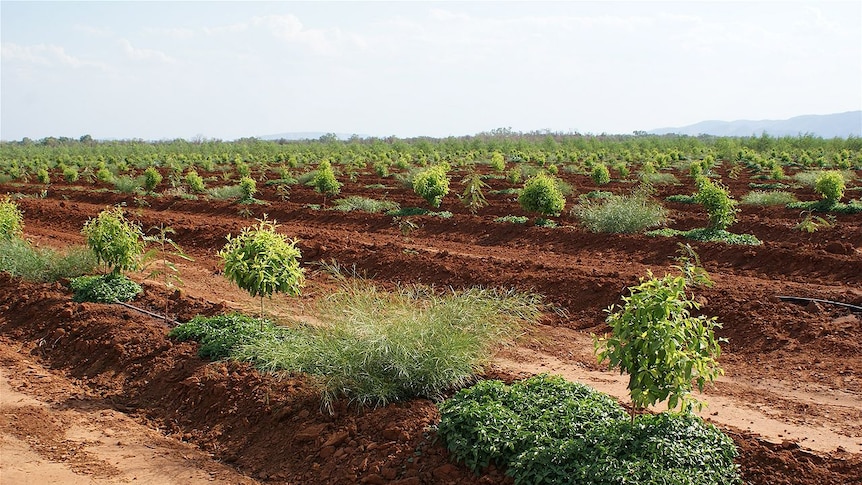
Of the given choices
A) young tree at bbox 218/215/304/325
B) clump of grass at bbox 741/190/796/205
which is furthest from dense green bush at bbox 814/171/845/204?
young tree at bbox 218/215/304/325

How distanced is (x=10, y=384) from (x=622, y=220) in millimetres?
10988

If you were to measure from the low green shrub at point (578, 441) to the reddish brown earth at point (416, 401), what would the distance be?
182mm

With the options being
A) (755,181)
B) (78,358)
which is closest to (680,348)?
(78,358)

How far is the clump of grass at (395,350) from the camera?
5852mm

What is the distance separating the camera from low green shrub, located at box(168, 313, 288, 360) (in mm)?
7117

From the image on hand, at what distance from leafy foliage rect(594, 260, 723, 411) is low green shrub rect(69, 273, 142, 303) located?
22.5 ft

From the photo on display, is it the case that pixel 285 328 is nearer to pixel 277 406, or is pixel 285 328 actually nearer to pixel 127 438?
pixel 277 406

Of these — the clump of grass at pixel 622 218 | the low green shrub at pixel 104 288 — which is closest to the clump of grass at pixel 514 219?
the clump of grass at pixel 622 218

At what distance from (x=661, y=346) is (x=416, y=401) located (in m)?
2.18

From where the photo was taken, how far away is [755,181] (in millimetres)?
27781

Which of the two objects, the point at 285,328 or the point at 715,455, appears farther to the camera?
the point at 285,328

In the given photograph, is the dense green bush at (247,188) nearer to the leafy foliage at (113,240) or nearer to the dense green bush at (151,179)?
the dense green bush at (151,179)

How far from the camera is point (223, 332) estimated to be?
24.2 feet

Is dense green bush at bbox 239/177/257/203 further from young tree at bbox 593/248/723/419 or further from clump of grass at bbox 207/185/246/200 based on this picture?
young tree at bbox 593/248/723/419
